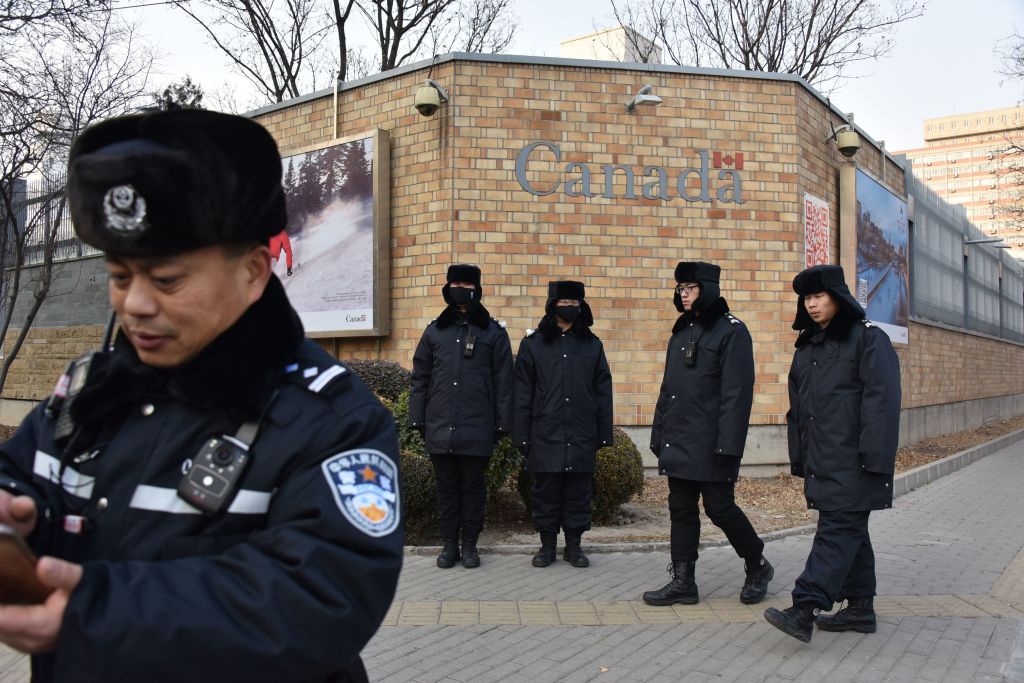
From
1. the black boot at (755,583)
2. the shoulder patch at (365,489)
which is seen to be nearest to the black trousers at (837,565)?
the black boot at (755,583)

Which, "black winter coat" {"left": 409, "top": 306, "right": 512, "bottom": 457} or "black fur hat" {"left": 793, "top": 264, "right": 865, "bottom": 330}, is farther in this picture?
"black winter coat" {"left": 409, "top": 306, "right": 512, "bottom": 457}

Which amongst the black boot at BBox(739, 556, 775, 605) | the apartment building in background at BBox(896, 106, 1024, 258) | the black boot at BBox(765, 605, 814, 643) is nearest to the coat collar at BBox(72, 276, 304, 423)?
the black boot at BBox(765, 605, 814, 643)

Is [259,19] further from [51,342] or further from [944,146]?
[944,146]

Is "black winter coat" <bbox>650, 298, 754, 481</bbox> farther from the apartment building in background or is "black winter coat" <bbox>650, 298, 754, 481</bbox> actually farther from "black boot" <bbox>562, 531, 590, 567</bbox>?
the apartment building in background

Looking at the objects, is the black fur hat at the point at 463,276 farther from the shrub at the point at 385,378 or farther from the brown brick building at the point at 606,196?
the brown brick building at the point at 606,196

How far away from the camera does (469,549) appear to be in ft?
21.0

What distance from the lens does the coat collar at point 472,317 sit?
21.4 ft

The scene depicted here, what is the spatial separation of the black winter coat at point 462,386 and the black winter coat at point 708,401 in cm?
136

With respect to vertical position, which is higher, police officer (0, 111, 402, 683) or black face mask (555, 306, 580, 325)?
black face mask (555, 306, 580, 325)

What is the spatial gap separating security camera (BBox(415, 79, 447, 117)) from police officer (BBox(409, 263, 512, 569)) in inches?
166

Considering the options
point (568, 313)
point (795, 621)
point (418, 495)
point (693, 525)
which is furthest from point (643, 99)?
point (795, 621)

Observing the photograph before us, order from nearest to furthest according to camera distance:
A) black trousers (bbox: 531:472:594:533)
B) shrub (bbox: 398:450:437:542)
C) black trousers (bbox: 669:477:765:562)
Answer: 1. black trousers (bbox: 669:477:765:562)
2. black trousers (bbox: 531:472:594:533)
3. shrub (bbox: 398:450:437:542)

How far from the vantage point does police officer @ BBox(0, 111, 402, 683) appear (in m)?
1.23

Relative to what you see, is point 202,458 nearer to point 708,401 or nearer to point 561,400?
point 708,401
